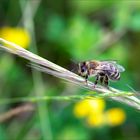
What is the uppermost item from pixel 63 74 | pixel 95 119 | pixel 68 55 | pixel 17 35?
pixel 17 35

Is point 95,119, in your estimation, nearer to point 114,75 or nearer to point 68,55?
point 68,55

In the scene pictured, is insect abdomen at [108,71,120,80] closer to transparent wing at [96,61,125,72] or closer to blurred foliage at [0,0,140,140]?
transparent wing at [96,61,125,72]

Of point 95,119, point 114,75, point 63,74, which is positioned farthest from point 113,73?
point 95,119

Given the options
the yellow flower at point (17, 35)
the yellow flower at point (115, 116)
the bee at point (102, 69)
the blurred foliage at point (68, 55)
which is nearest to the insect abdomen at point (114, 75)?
the bee at point (102, 69)

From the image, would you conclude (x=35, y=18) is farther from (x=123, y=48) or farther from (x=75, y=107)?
(x=75, y=107)

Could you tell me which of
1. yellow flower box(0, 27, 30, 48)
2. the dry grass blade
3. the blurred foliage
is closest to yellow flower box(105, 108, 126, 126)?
the blurred foliage

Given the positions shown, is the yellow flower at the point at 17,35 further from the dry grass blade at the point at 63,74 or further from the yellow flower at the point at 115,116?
the dry grass blade at the point at 63,74
